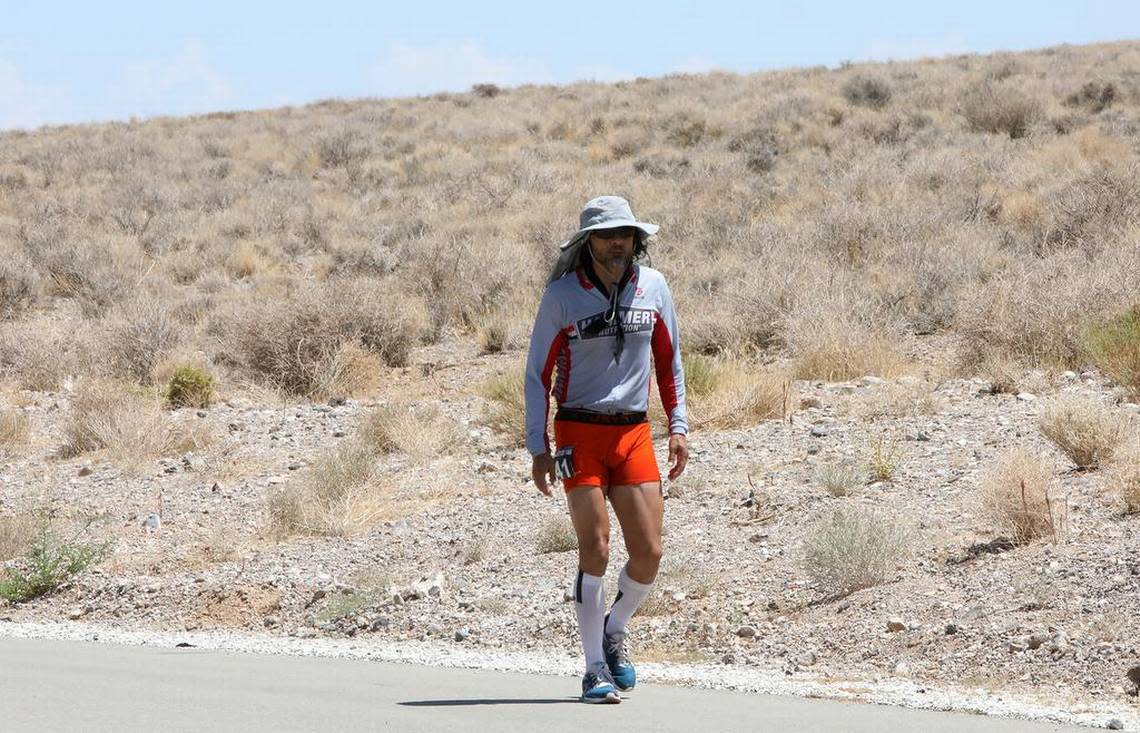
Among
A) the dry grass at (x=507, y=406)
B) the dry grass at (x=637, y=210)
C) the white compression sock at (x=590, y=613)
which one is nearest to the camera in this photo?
the white compression sock at (x=590, y=613)

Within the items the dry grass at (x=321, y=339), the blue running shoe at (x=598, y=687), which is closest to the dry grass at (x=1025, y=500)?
the blue running shoe at (x=598, y=687)

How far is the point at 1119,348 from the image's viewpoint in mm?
13656

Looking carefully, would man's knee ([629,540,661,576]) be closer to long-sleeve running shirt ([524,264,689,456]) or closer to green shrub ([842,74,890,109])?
long-sleeve running shirt ([524,264,689,456])

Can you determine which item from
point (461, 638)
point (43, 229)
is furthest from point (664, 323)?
point (43, 229)

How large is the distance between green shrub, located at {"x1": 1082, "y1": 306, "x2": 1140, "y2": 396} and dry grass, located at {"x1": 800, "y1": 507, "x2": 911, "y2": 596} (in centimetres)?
482

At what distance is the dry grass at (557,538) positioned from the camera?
33.8ft

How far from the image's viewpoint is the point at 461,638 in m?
8.74

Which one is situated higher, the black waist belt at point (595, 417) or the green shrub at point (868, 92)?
the green shrub at point (868, 92)

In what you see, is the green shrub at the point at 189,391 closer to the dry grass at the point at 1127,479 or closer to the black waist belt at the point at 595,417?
the dry grass at the point at 1127,479

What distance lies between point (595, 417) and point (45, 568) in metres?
5.45

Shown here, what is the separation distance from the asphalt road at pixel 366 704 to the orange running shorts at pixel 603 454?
922 mm

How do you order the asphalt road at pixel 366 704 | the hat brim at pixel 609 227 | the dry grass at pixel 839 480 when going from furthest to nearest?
the dry grass at pixel 839 480 → the hat brim at pixel 609 227 → the asphalt road at pixel 366 704

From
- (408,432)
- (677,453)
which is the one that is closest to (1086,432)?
(677,453)

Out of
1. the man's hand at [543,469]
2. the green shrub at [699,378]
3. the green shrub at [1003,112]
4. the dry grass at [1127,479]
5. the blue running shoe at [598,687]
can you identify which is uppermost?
the green shrub at [1003,112]
